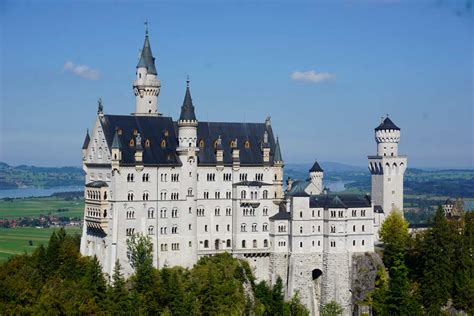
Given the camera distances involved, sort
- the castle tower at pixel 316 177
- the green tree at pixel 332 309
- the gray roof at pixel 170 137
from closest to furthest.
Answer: the gray roof at pixel 170 137
the green tree at pixel 332 309
the castle tower at pixel 316 177

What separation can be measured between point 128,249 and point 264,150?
2061cm

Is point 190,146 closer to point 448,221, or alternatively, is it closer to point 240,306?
point 240,306

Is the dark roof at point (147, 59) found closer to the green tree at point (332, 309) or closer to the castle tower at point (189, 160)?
the castle tower at point (189, 160)

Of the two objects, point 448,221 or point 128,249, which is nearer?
point 128,249

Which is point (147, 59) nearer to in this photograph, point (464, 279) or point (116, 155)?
point (116, 155)

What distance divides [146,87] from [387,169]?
31.6m

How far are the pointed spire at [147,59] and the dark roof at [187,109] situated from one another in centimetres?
972

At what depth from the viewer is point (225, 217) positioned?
10188 centimetres

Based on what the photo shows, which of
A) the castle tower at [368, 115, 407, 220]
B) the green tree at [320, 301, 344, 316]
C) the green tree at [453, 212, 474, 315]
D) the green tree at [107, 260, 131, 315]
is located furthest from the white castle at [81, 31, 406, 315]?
the green tree at [453, 212, 474, 315]

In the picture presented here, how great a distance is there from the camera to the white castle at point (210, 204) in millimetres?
95125

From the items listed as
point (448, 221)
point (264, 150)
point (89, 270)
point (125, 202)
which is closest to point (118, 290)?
point (89, 270)

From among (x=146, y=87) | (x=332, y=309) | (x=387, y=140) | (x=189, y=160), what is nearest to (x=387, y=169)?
(x=387, y=140)

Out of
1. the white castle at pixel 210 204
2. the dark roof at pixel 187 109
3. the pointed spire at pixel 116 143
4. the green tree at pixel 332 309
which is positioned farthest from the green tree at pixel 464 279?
the pointed spire at pixel 116 143

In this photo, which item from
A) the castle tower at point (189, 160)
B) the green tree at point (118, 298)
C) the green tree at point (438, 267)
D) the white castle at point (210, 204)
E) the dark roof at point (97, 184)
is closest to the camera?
the green tree at point (118, 298)
